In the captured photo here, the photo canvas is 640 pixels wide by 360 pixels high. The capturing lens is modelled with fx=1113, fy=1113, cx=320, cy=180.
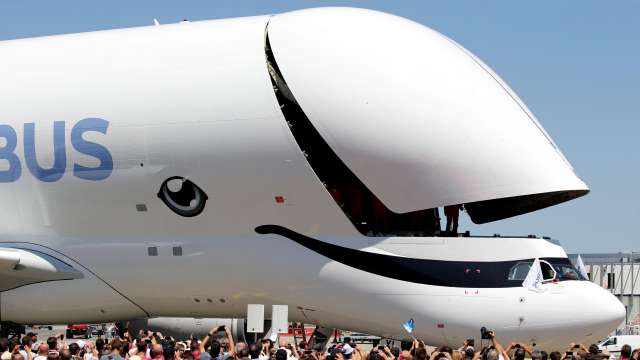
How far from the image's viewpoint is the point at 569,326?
76.7 ft

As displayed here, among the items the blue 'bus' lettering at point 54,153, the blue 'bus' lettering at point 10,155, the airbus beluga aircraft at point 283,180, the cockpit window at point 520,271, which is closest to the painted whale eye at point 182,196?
the airbus beluga aircraft at point 283,180

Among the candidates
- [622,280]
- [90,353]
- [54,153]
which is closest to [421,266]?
[90,353]

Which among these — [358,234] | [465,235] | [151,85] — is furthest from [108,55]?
[465,235]

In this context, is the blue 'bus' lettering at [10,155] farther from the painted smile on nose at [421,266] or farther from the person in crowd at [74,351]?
the person in crowd at [74,351]

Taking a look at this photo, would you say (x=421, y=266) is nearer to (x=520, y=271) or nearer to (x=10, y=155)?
(x=520, y=271)

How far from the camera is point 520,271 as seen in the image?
2388cm

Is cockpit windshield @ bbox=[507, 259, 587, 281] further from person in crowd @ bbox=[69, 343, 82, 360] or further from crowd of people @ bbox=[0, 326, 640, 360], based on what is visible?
person in crowd @ bbox=[69, 343, 82, 360]

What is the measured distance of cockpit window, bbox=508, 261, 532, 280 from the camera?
78.0 feet

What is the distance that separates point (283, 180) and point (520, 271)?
18.1 ft

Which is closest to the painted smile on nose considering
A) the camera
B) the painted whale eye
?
the camera

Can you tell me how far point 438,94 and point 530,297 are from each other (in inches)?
186

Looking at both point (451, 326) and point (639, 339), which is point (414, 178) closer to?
Result: point (451, 326)

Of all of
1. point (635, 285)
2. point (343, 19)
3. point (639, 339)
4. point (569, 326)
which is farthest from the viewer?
point (635, 285)

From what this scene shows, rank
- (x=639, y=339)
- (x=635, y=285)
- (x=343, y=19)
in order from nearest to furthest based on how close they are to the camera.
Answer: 1. (x=343, y=19)
2. (x=639, y=339)
3. (x=635, y=285)
